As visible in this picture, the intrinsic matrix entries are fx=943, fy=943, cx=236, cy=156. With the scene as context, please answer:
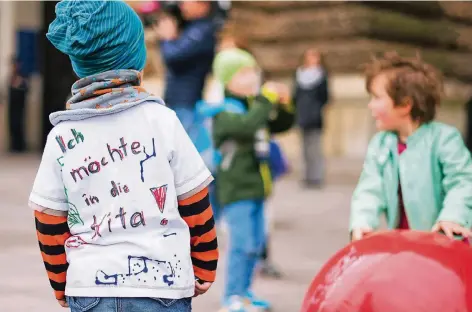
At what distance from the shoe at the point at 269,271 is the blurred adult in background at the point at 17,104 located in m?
9.73

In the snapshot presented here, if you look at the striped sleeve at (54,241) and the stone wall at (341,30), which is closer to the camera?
the striped sleeve at (54,241)

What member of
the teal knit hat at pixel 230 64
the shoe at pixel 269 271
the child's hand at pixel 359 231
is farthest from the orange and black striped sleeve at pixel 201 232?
the shoe at pixel 269 271

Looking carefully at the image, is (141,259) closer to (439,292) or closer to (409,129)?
(439,292)

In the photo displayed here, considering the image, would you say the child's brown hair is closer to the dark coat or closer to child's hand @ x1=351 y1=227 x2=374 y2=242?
child's hand @ x1=351 y1=227 x2=374 y2=242

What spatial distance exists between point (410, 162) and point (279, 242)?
3.71 m

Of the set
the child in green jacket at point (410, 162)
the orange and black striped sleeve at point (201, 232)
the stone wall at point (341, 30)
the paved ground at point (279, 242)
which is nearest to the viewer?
the orange and black striped sleeve at point (201, 232)

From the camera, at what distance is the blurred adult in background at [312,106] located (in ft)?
35.4

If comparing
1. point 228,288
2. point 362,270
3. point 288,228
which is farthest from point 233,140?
point 288,228

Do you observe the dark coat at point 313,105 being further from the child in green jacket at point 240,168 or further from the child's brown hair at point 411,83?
the child's brown hair at point 411,83

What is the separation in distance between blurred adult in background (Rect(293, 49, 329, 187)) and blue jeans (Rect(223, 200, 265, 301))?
6225mm

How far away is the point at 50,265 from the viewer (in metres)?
2.34

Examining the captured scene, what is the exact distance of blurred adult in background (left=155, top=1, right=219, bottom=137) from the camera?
6759mm

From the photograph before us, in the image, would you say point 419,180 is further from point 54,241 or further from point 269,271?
point 269,271

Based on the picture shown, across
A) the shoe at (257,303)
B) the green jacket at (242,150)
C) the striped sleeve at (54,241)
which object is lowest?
the shoe at (257,303)
